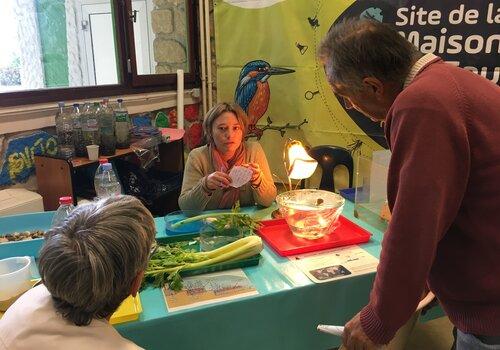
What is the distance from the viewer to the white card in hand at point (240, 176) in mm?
1955

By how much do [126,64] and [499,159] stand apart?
2750 millimetres

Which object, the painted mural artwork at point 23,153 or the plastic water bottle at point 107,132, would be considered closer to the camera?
the painted mural artwork at point 23,153

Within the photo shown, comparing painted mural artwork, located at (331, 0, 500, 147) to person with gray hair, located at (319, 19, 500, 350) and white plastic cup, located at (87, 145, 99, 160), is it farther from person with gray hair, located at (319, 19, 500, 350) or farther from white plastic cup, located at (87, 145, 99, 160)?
white plastic cup, located at (87, 145, 99, 160)

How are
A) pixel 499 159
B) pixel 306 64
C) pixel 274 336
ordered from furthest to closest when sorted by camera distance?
pixel 306 64 → pixel 274 336 → pixel 499 159

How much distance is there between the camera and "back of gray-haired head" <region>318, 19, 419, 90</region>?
102 centimetres

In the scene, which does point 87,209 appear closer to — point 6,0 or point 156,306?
point 156,306

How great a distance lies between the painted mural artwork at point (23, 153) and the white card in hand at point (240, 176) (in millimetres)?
1322

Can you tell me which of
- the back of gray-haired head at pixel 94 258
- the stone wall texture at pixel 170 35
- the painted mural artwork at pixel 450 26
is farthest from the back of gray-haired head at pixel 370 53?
the stone wall texture at pixel 170 35

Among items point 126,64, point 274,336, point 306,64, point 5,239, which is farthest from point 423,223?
point 126,64

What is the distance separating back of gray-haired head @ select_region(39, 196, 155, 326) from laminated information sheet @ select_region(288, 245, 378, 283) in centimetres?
70

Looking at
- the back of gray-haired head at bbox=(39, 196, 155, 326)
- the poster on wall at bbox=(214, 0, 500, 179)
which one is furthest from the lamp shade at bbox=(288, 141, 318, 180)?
the poster on wall at bbox=(214, 0, 500, 179)

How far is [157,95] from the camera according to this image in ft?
11.1

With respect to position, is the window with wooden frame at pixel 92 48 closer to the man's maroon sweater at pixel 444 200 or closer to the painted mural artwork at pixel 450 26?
the painted mural artwork at pixel 450 26

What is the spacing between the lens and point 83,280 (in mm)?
918
